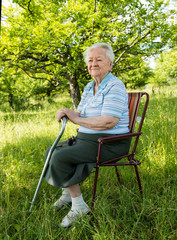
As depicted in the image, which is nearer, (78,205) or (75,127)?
(78,205)

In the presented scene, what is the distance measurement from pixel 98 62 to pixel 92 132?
70 centimetres

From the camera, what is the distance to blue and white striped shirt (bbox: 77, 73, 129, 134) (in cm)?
184

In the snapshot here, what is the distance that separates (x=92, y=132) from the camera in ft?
6.43

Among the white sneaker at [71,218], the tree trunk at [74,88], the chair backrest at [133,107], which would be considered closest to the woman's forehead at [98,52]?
the chair backrest at [133,107]

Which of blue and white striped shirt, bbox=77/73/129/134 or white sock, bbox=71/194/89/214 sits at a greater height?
blue and white striped shirt, bbox=77/73/129/134

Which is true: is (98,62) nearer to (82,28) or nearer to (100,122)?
(100,122)

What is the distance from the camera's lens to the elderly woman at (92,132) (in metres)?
1.75

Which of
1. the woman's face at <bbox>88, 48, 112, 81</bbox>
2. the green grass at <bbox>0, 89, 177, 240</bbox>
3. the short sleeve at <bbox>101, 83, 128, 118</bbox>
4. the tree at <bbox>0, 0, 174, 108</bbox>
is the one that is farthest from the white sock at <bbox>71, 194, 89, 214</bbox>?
the tree at <bbox>0, 0, 174, 108</bbox>

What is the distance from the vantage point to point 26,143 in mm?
3855

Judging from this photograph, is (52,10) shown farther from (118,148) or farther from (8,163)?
(118,148)

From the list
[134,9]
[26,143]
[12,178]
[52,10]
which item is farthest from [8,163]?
[134,9]

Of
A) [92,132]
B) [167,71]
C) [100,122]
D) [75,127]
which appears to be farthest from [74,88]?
[167,71]

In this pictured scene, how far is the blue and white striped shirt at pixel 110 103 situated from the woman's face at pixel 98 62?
80mm

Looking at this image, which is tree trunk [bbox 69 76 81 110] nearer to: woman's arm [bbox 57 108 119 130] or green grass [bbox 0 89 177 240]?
green grass [bbox 0 89 177 240]
